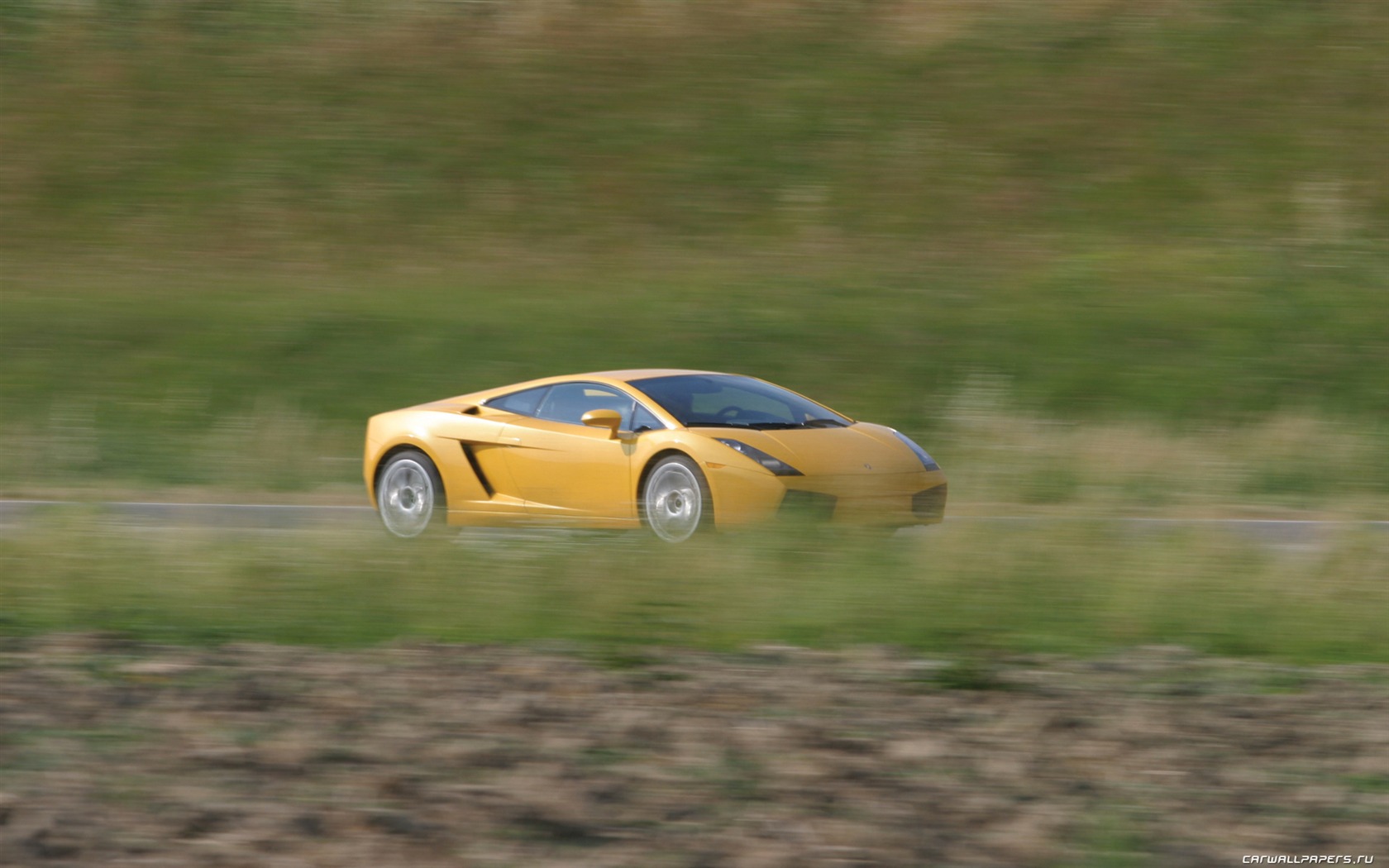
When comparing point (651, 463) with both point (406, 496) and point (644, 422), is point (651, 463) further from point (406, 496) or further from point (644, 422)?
point (406, 496)

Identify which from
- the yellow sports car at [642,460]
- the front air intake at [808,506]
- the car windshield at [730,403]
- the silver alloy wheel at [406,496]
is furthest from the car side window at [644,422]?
the silver alloy wheel at [406,496]

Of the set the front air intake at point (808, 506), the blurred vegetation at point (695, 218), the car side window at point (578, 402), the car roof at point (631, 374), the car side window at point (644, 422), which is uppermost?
the blurred vegetation at point (695, 218)

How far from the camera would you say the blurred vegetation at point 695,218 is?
17.3 metres

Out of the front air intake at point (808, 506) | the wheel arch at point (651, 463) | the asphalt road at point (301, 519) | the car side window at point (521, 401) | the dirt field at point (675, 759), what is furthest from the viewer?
the car side window at point (521, 401)

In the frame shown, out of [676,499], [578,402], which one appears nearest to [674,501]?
[676,499]

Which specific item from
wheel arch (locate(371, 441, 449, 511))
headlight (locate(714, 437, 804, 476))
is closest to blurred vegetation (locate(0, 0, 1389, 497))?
wheel arch (locate(371, 441, 449, 511))

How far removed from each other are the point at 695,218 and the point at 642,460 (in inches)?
507

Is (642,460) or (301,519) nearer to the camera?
(642,460)

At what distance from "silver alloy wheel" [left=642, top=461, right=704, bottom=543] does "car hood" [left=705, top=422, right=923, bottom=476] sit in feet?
1.05

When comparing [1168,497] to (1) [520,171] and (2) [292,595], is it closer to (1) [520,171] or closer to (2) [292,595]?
(2) [292,595]

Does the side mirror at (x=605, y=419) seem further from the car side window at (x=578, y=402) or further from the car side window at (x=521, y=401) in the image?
the car side window at (x=521, y=401)

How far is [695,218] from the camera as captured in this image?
73.5ft

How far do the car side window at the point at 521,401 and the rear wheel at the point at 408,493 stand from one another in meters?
0.63

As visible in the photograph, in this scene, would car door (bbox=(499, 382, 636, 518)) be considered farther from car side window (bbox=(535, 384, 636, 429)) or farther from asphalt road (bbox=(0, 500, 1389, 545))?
asphalt road (bbox=(0, 500, 1389, 545))
